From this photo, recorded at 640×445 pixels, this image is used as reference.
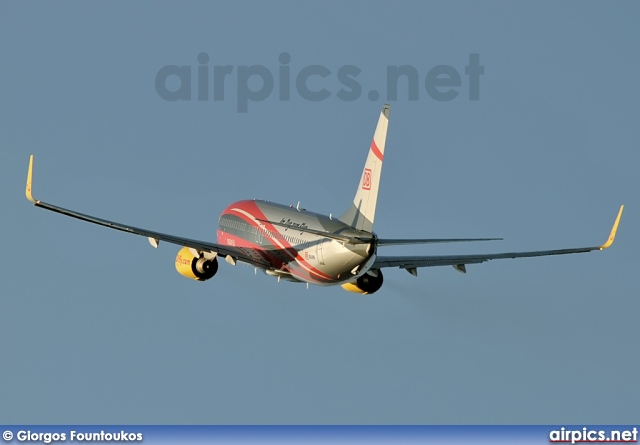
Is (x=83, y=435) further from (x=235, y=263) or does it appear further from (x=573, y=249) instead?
(x=573, y=249)

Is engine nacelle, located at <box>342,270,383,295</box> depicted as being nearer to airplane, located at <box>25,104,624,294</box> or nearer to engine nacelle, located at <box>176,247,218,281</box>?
airplane, located at <box>25,104,624,294</box>

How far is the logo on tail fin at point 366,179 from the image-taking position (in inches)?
6068

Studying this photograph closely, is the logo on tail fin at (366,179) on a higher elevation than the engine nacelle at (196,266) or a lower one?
higher

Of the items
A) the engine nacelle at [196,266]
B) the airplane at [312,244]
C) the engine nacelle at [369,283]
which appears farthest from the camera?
the engine nacelle at [369,283]

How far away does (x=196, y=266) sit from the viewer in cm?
16262

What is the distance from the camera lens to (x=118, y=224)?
156375 mm

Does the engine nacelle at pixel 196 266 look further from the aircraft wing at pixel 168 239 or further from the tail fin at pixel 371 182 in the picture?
the tail fin at pixel 371 182

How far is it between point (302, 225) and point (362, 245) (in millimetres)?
8838

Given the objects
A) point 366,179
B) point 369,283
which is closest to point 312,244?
point 366,179

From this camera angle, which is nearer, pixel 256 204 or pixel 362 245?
pixel 362 245

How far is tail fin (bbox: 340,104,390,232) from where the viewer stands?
153m

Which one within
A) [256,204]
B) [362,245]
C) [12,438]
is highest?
[256,204]

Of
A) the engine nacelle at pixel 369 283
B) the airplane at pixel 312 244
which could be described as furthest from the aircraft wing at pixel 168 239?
the engine nacelle at pixel 369 283

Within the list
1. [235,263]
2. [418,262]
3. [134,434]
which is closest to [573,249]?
[418,262]
